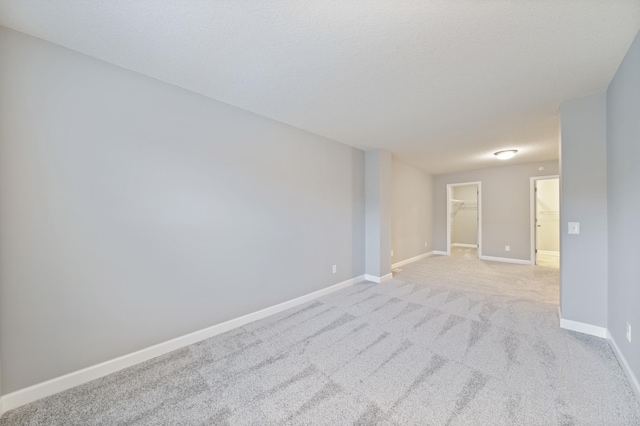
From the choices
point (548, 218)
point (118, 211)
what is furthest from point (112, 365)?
point (548, 218)

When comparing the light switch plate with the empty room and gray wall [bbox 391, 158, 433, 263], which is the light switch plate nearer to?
the empty room

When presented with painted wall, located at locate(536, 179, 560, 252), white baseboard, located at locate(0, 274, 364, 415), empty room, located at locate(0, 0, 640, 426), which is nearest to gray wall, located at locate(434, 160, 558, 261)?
painted wall, located at locate(536, 179, 560, 252)

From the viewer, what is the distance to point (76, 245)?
1.69 meters

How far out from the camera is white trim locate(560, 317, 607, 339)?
89.3 inches

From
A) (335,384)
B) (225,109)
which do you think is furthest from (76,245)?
(335,384)

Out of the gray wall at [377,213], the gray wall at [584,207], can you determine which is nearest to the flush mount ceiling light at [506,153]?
the gray wall at [584,207]

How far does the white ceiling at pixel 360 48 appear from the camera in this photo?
136 cm

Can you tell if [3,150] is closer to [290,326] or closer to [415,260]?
[290,326]

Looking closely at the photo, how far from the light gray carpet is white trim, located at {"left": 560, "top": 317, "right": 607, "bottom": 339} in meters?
0.11

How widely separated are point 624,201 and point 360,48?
7.66ft

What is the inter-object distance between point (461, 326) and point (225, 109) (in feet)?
11.2

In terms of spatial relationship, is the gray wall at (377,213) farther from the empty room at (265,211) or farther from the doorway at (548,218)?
the doorway at (548,218)

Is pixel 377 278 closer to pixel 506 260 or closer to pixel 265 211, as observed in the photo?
pixel 265 211

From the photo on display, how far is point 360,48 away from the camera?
1.66 metres
